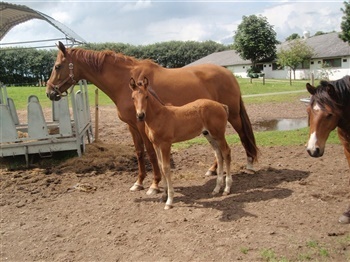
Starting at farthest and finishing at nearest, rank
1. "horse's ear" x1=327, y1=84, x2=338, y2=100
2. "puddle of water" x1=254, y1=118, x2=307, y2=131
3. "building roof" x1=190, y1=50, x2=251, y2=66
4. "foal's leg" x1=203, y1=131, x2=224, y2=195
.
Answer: "building roof" x1=190, y1=50, x2=251, y2=66
"puddle of water" x1=254, y1=118, x2=307, y2=131
"foal's leg" x1=203, y1=131, x2=224, y2=195
"horse's ear" x1=327, y1=84, x2=338, y2=100

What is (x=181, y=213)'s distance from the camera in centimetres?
449

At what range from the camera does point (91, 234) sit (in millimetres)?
4086

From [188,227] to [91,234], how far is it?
4.02 feet

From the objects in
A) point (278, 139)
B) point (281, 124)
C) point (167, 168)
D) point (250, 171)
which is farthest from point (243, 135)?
point (281, 124)

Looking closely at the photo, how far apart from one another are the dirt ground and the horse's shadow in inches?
0.6

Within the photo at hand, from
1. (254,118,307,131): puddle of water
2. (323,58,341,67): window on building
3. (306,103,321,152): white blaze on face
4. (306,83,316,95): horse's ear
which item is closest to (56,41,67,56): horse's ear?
(306,83,316,95): horse's ear

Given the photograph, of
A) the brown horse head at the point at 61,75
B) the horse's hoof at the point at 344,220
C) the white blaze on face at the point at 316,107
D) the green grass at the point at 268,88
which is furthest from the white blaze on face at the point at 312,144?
the green grass at the point at 268,88

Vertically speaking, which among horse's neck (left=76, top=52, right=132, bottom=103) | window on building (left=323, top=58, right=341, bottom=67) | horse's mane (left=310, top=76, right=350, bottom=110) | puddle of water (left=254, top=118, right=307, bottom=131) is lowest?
puddle of water (left=254, top=118, right=307, bottom=131)

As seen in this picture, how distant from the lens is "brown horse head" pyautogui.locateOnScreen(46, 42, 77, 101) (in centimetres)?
587

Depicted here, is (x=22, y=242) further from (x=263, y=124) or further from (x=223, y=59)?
(x=223, y=59)

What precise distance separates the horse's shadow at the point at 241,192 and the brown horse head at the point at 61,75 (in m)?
2.58

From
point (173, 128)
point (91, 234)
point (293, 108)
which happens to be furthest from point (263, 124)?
point (91, 234)

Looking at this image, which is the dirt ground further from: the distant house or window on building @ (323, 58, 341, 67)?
window on building @ (323, 58, 341, 67)

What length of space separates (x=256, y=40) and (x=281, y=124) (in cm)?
3589
